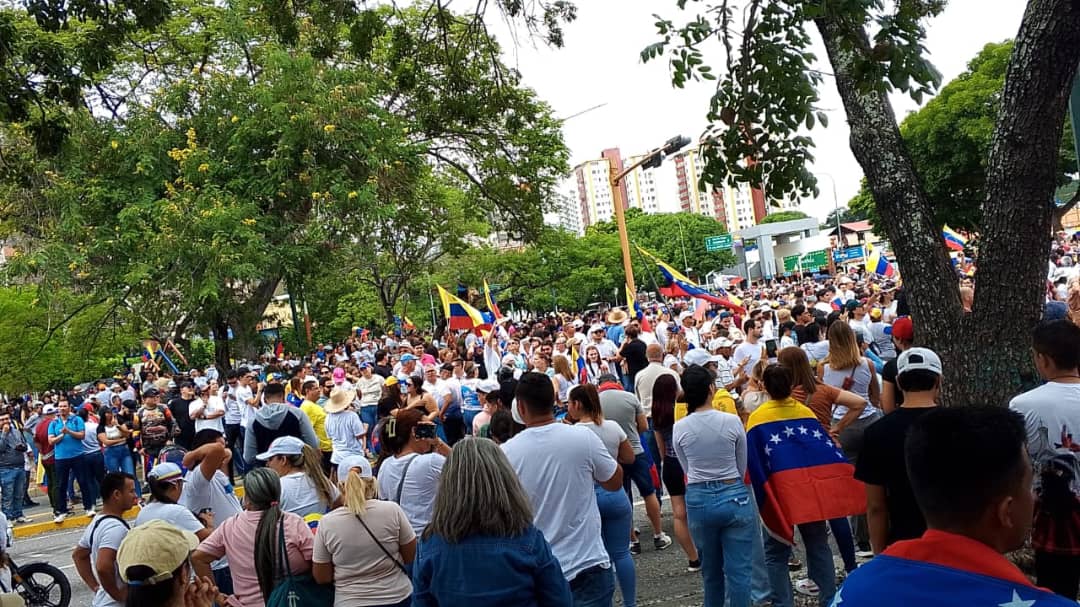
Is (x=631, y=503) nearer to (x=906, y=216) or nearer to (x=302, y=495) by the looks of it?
(x=302, y=495)

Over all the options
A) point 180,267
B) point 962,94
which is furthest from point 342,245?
point 962,94

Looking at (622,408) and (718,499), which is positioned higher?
(622,408)

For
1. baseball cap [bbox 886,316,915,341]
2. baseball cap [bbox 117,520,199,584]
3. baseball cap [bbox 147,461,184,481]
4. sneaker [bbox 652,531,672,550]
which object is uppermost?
baseball cap [bbox 886,316,915,341]

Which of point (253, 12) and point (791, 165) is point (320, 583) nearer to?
point (791, 165)

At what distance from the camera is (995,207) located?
5.95 meters

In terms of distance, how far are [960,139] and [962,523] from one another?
33186 millimetres

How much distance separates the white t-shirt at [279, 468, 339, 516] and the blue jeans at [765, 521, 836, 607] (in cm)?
268

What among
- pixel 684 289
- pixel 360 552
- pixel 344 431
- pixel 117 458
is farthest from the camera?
pixel 684 289

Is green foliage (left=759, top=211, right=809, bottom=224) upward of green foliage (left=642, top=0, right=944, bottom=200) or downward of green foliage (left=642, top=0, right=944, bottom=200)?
upward

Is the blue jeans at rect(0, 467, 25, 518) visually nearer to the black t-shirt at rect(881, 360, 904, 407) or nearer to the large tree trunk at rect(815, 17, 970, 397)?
the black t-shirt at rect(881, 360, 904, 407)

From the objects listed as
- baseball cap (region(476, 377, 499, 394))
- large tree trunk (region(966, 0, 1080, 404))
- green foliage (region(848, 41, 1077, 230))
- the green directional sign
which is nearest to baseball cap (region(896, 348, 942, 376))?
large tree trunk (region(966, 0, 1080, 404))

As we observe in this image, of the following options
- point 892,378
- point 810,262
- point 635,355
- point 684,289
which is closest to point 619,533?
point 892,378

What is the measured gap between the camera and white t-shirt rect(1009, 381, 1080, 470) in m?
4.48

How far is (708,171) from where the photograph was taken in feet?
21.7
